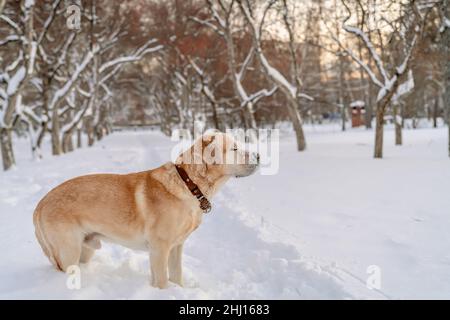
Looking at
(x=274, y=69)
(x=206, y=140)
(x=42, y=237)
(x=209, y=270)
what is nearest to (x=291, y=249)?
(x=209, y=270)

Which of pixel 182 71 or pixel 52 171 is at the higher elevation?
pixel 182 71

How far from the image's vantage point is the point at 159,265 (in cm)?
338

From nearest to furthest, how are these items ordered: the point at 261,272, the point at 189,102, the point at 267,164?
the point at 261,272
the point at 267,164
the point at 189,102

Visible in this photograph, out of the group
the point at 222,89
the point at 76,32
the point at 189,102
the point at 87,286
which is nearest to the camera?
the point at 87,286

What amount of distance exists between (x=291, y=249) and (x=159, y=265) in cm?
185

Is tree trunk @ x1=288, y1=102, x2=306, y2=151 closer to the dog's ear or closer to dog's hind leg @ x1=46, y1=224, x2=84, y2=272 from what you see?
the dog's ear

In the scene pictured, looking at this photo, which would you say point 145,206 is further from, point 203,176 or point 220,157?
point 220,157

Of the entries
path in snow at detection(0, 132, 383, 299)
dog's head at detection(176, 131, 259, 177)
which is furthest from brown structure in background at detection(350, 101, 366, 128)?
dog's head at detection(176, 131, 259, 177)

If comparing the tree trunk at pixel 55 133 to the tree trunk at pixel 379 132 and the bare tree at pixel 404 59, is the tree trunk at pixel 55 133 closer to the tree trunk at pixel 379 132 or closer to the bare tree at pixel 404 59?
the bare tree at pixel 404 59

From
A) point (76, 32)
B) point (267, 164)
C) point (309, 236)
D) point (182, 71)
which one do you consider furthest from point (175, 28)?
point (309, 236)

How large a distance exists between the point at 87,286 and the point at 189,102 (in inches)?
1016

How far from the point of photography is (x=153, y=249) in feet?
11.1

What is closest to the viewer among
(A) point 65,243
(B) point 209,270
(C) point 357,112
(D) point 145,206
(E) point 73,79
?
(A) point 65,243

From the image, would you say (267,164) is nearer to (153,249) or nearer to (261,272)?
(261,272)
